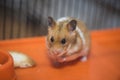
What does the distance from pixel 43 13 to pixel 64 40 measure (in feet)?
2.20

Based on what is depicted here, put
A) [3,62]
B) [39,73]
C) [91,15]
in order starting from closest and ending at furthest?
[3,62] < [39,73] < [91,15]

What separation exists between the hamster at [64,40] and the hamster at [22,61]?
14cm

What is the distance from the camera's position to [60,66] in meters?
1.55

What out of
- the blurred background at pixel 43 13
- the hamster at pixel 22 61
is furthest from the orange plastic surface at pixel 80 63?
the blurred background at pixel 43 13

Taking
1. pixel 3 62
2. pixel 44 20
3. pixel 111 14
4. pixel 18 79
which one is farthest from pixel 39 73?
pixel 111 14

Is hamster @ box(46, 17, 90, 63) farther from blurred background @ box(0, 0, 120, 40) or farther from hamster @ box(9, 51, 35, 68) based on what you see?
blurred background @ box(0, 0, 120, 40)

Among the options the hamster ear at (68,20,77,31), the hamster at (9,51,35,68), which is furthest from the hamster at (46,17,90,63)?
the hamster at (9,51,35,68)

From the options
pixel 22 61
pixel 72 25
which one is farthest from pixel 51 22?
pixel 22 61

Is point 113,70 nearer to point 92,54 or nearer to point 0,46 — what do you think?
point 92,54

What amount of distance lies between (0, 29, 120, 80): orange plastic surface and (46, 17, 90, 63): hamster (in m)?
0.09

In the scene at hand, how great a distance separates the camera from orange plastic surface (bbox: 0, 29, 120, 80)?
147 centimetres

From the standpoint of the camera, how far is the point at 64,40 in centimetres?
137

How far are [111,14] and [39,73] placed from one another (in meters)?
0.98

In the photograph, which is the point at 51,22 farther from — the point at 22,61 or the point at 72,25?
the point at 22,61
